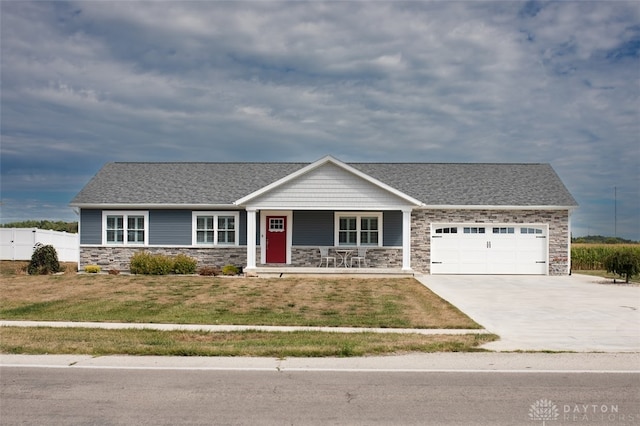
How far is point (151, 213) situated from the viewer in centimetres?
2953

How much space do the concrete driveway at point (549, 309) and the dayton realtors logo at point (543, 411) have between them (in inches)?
154

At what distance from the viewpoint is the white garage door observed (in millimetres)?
28859

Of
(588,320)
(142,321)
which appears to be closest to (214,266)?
(142,321)

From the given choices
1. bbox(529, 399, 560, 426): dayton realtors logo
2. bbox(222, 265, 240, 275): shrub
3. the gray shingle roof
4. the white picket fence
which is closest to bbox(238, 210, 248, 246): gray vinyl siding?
the gray shingle roof

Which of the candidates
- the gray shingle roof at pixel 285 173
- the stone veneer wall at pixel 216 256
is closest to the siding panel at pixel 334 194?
the stone veneer wall at pixel 216 256

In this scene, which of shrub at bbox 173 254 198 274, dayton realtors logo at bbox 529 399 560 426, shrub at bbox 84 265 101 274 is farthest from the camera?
shrub at bbox 84 265 101 274

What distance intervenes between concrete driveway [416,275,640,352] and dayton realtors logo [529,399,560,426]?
12.9 feet

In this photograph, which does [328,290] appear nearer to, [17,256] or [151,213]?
[151,213]

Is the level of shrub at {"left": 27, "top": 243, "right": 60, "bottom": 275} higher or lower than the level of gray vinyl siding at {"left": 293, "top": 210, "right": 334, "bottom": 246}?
lower

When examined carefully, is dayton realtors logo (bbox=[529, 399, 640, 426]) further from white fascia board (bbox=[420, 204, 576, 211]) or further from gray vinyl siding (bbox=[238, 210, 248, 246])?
gray vinyl siding (bbox=[238, 210, 248, 246])

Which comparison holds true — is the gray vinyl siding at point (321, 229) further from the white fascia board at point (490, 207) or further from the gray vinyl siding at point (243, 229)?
the gray vinyl siding at point (243, 229)

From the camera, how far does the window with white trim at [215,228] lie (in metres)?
29.3

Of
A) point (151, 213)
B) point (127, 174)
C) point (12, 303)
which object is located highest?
point (127, 174)

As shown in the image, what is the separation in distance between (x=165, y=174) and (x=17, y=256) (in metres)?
12.7
